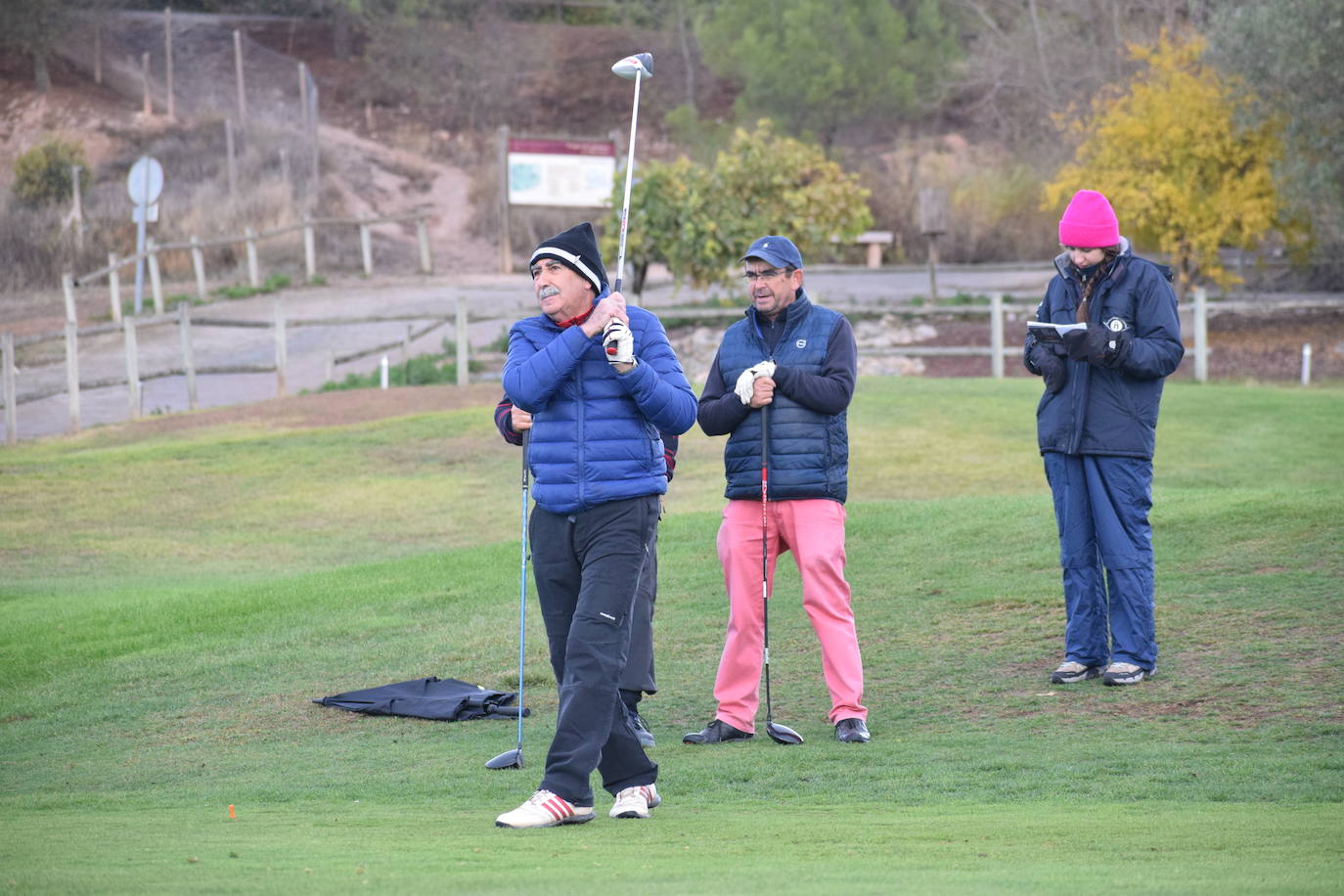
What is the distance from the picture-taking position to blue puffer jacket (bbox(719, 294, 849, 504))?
734 cm

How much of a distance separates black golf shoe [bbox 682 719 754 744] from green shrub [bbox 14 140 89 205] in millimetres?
39229

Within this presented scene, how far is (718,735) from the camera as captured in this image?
7504 millimetres

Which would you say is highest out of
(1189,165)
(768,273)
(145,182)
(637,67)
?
(145,182)

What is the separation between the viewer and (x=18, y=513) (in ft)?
52.5

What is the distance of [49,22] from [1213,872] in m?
54.0

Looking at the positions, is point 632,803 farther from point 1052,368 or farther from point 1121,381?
point 1121,381

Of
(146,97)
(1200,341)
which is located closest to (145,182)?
(1200,341)

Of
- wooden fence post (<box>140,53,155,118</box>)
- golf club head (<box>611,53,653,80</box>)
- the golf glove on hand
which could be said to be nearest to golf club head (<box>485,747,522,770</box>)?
the golf glove on hand

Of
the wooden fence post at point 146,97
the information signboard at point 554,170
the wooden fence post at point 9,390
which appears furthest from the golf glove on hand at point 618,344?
the wooden fence post at point 146,97

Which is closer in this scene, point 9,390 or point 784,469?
point 784,469

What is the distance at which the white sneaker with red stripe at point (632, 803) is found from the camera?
5797 millimetres

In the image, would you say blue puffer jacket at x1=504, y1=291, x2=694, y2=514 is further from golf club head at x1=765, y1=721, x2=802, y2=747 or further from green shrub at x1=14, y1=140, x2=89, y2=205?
green shrub at x1=14, y1=140, x2=89, y2=205

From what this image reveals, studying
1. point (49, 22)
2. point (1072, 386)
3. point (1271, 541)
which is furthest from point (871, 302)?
point (49, 22)

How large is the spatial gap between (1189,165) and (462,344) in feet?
47.3
